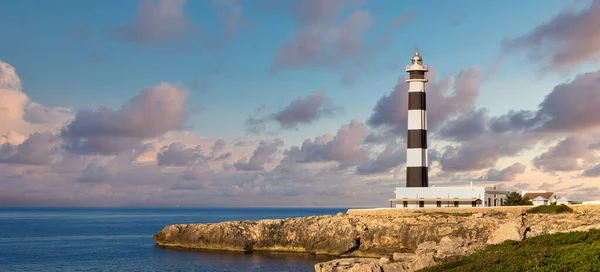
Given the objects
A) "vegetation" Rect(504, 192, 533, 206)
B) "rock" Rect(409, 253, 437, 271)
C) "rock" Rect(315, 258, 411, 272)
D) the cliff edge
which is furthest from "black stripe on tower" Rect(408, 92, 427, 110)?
"rock" Rect(409, 253, 437, 271)

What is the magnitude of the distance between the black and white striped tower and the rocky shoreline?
15.9 feet

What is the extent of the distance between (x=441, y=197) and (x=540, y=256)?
1867 inches

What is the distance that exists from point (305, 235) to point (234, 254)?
8.60m

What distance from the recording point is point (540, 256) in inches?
1211

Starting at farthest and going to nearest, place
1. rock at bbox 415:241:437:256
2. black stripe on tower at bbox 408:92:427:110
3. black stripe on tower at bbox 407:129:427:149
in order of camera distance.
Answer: black stripe on tower at bbox 408:92:427:110 → black stripe on tower at bbox 407:129:427:149 → rock at bbox 415:241:437:256

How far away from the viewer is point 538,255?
3103 cm

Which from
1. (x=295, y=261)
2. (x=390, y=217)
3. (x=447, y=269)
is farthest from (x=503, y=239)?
(x=390, y=217)

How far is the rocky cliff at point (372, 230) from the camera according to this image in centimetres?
6356

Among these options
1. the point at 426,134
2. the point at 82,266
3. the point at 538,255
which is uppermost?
the point at 426,134

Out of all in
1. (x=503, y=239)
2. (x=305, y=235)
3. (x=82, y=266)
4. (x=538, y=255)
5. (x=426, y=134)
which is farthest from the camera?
(x=426, y=134)

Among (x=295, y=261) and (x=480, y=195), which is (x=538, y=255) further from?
(x=480, y=195)

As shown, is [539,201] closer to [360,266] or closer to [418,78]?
[418,78]

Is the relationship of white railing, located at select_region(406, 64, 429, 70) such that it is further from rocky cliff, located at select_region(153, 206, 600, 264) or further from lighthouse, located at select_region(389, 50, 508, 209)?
rocky cliff, located at select_region(153, 206, 600, 264)

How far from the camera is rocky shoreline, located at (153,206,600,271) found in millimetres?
63469
